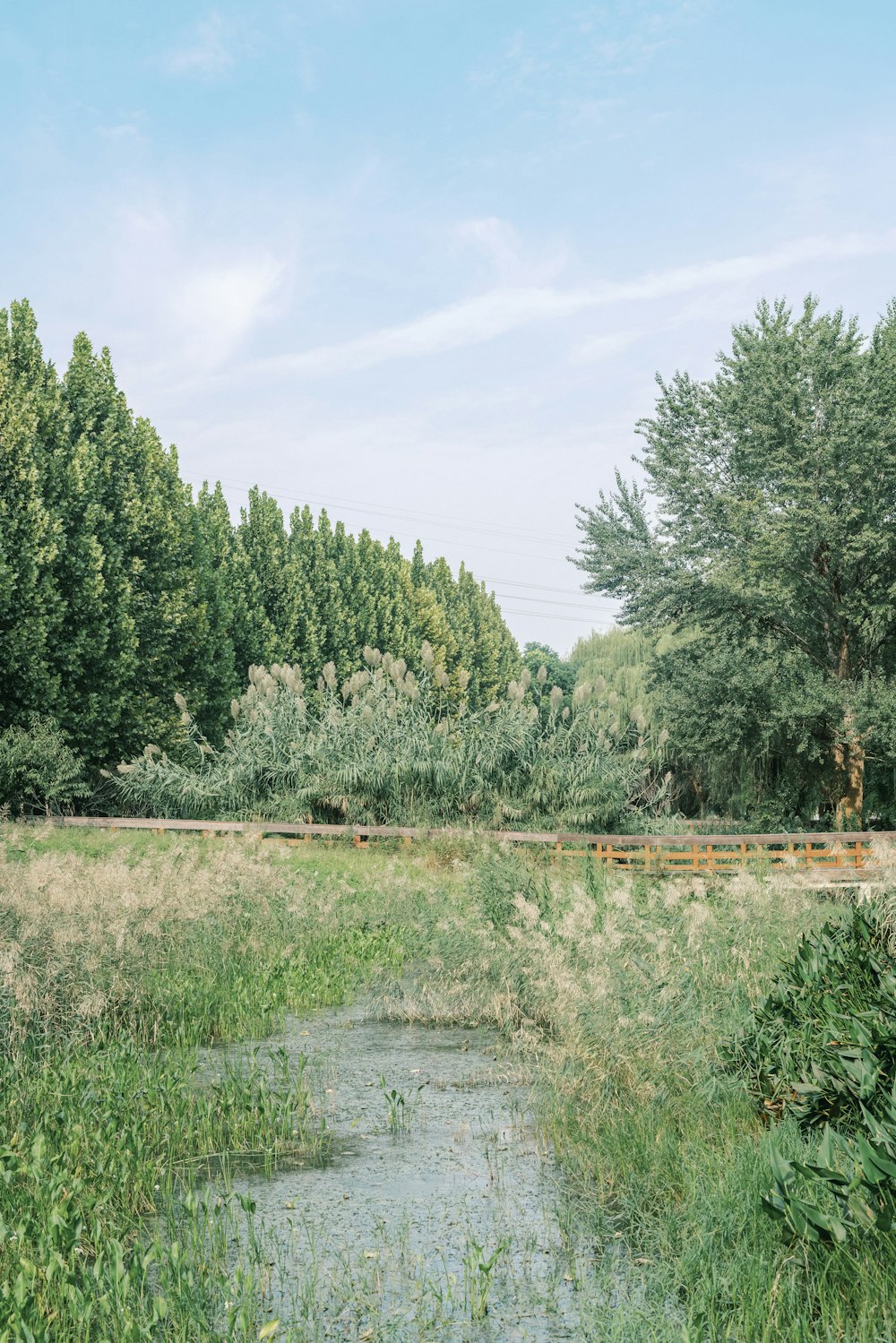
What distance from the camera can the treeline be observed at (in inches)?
882

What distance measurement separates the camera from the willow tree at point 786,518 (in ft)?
78.0

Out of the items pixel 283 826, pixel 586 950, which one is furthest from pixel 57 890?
pixel 283 826

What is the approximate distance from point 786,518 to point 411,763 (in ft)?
37.4

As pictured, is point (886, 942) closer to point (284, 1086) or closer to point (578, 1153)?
point (578, 1153)

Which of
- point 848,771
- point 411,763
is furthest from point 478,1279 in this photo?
point 848,771

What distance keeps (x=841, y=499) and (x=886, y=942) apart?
20.3m

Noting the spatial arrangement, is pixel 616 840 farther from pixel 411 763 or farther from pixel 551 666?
pixel 551 666

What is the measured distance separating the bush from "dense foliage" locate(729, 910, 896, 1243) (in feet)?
52.0

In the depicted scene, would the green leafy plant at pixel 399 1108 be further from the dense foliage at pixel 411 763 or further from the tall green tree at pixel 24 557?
the tall green tree at pixel 24 557

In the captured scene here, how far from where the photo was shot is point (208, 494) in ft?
113

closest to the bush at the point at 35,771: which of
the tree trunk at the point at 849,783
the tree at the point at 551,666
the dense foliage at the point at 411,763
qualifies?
the dense foliage at the point at 411,763

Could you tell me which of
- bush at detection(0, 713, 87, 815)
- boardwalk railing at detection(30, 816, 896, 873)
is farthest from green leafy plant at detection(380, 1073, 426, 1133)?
bush at detection(0, 713, 87, 815)

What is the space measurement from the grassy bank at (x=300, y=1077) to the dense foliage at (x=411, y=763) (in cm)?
715

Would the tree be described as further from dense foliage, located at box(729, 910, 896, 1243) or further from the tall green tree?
dense foliage, located at box(729, 910, 896, 1243)
